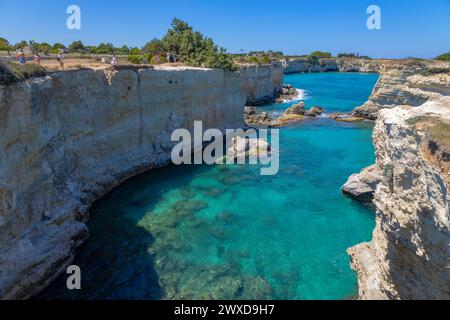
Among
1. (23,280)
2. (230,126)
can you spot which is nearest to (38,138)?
(23,280)

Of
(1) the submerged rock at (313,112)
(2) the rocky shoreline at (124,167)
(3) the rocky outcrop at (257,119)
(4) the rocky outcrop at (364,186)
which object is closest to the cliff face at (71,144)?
(2) the rocky shoreline at (124,167)

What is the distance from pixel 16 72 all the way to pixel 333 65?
5671 inches

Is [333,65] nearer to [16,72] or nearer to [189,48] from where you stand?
[189,48]

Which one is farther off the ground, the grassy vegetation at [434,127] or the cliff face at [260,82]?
the cliff face at [260,82]

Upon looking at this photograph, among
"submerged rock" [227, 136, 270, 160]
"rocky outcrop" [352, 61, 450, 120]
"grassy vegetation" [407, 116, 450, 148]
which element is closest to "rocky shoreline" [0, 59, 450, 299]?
"grassy vegetation" [407, 116, 450, 148]

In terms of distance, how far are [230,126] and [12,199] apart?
27.1 meters

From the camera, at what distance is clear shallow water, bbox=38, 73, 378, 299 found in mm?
15125

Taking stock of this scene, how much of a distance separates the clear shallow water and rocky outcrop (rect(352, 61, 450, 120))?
17.3 metres

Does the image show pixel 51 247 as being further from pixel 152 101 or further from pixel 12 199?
pixel 152 101

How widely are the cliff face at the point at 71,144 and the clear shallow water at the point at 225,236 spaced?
4.14 feet

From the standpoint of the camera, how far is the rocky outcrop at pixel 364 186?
2273 cm

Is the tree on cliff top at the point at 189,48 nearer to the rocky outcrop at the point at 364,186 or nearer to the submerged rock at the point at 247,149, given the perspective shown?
the submerged rock at the point at 247,149

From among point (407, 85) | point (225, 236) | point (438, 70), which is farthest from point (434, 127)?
point (407, 85)

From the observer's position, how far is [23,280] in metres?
13.8
